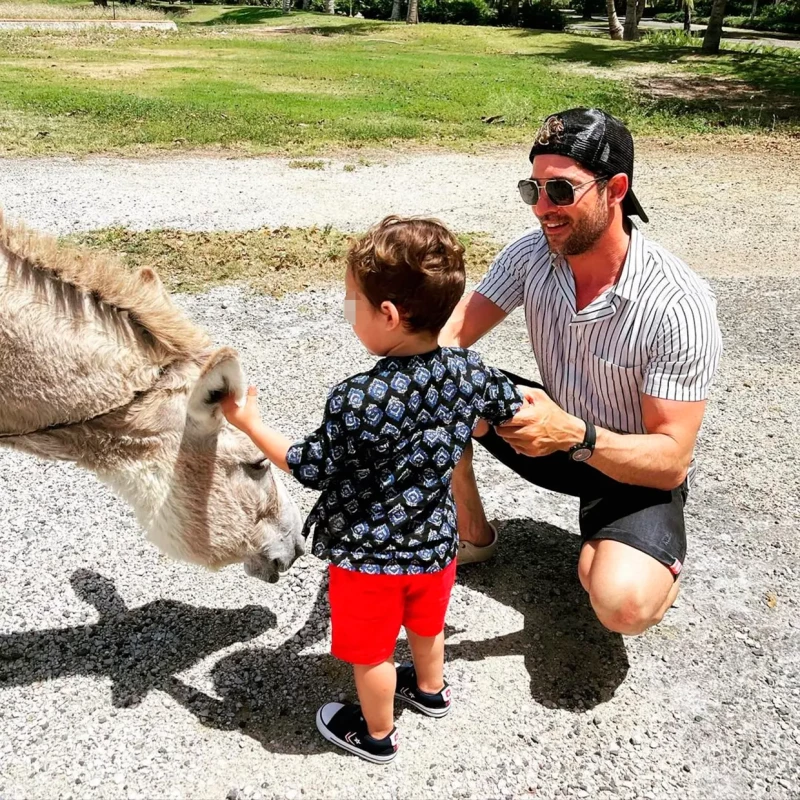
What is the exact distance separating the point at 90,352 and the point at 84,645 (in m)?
1.64

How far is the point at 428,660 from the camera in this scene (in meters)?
3.13

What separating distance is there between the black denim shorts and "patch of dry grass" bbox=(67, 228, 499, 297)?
4.39 meters

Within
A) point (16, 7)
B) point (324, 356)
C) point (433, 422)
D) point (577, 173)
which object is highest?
point (16, 7)

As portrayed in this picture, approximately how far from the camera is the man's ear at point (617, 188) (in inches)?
132

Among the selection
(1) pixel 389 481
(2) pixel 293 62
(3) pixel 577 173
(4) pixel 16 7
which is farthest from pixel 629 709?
(4) pixel 16 7

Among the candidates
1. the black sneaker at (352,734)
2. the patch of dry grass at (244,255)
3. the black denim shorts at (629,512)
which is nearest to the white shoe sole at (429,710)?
the black sneaker at (352,734)

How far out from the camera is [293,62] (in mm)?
23703

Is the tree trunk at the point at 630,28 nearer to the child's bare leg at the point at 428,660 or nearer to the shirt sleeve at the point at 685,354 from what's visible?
the shirt sleeve at the point at 685,354

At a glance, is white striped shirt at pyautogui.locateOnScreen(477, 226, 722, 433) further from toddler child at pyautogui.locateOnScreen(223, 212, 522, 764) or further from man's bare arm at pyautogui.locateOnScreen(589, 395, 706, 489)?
toddler child at pyautogui.locateOnScreen(223, 212, 522, 764)

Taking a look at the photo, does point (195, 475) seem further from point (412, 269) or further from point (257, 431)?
point (412, 269)

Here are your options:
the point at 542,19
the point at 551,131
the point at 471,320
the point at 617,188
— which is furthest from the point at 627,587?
the point at 542,19

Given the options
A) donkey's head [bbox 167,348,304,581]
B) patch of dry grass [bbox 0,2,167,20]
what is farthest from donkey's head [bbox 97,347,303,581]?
patch of dry grass [bbox 0,2,167,20]

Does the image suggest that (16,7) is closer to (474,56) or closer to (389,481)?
(474,56)

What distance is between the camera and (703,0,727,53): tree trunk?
26.9m
